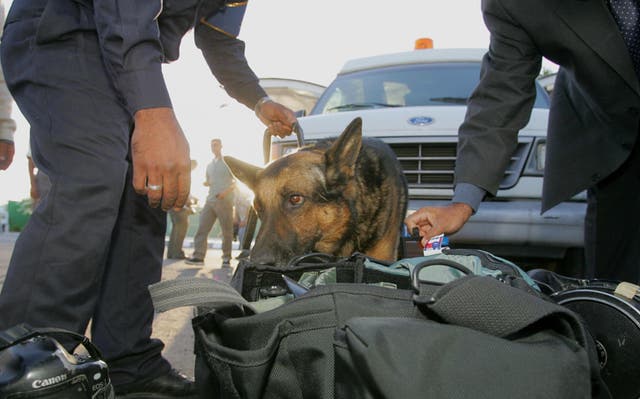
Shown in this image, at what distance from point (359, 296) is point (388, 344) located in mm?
184

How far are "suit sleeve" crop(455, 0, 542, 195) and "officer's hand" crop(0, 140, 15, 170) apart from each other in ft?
8.02

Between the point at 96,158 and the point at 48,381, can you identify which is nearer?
the point at 48,381

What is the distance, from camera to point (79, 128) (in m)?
1.61

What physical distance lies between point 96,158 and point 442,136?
2871 millimetres

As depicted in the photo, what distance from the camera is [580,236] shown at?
128 inches

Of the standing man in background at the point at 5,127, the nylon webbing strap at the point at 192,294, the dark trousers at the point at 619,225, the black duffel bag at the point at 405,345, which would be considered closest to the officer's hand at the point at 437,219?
the dark trousers at the point at 619,225

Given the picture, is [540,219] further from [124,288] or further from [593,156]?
[124,288]

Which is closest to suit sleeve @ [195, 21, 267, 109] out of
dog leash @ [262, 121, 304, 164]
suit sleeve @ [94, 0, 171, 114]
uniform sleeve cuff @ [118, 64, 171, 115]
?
dog leash @ [262, 121, 304, 164]

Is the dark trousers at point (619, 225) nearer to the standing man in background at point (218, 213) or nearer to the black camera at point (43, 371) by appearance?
the black camera at point (43, 371)

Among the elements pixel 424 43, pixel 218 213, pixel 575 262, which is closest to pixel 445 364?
pixel 575 262

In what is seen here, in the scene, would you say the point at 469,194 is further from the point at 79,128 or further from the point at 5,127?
the point at 5,127

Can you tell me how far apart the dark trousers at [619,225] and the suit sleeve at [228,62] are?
2047 millimetres

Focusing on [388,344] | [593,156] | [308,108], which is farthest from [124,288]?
[308,108]

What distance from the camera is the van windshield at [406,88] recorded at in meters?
4.50
